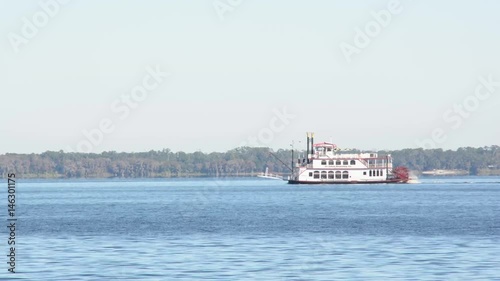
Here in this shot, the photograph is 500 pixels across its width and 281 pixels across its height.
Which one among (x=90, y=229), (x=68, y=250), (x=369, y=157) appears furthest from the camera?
(x=369, y=157)

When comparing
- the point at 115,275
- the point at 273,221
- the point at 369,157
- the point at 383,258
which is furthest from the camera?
the point at 369,157

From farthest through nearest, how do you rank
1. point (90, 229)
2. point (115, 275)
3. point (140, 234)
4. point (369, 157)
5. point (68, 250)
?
point (369, 157) < point (90, 229) < point (140, 234) < point (68, 250) < point (115, 275)

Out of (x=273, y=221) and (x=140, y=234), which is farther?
(x=273, y=221)

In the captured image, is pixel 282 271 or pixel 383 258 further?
pixel 383 258

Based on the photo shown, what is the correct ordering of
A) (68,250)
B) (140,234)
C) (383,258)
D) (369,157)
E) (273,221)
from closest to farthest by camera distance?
(383,258) → (68,250) → (140,234) → (273,221) → (369,157)

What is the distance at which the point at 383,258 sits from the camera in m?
50.7

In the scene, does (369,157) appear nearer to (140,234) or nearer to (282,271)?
(140,234)

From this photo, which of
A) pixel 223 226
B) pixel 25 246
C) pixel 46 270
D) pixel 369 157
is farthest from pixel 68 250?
pixel 369 157

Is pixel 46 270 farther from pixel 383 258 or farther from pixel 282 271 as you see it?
pixel 383 258

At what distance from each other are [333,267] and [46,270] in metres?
12.5

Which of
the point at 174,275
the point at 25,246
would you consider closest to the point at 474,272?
the point at 174,275

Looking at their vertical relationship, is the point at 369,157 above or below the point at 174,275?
above

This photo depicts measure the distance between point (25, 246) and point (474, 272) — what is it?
85.2 feet

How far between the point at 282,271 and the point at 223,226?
29182mm
